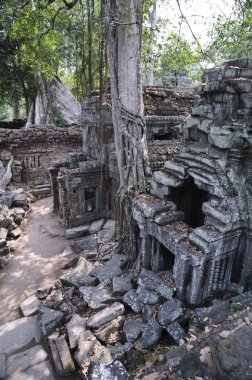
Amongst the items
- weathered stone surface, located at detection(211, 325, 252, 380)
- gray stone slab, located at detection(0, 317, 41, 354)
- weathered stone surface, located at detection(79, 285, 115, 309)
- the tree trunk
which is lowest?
gray stone slab, located at detection(0, 317, 41, 354)

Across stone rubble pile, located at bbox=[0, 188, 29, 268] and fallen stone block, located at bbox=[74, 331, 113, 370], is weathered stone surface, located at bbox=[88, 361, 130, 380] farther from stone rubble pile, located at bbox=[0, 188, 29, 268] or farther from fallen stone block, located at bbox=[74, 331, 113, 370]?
stone rubble pile, located at bbox=[0, 188, 29, 268]

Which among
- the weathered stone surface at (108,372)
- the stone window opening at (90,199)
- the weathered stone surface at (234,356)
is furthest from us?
the stone window opening at (90,199)

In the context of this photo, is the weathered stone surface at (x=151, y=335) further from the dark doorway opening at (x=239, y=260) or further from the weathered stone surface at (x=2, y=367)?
the weathered stone surface at (x=2, y=367)

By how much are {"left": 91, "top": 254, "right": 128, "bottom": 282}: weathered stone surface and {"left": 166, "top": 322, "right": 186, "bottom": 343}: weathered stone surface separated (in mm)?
2139

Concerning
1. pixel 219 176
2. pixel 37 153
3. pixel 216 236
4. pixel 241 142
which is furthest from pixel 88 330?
pixel 37 153

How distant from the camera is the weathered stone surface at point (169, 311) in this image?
4.50 m

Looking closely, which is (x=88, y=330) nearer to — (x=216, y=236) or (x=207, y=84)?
(x=216, y=236)

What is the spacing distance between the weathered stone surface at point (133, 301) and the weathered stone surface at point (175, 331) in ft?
2.53

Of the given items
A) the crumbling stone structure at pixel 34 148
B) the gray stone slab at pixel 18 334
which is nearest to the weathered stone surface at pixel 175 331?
the gray stone slab at pixel 18 334

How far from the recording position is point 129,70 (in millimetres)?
6320

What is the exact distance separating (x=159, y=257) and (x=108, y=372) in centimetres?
281

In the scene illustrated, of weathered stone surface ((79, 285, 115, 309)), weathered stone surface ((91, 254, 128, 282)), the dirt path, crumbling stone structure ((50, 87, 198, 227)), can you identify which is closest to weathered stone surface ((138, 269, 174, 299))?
weathered stone surface ((79, 285, 115, 309))

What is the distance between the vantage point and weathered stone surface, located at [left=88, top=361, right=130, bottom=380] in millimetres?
3154

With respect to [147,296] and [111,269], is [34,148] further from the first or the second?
[147,296]
